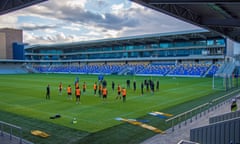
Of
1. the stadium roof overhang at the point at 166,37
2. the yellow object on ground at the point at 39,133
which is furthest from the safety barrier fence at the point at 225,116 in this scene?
the stadium roof overhang at the point at 166,37

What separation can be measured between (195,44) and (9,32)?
251 ft

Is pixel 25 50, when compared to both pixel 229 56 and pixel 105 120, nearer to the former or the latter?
pixel 229 56

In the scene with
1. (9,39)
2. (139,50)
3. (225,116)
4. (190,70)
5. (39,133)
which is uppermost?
(9,39)

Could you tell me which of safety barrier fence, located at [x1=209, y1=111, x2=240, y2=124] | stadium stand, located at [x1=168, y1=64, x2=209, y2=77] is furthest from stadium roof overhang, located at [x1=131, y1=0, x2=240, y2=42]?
stadium stand, located at [x1=168, y1=64, x2=209, y2=77]

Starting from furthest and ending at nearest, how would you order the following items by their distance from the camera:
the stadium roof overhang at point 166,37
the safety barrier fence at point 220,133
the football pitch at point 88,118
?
1. the stadium roof overhang at point 166,37
2. the football pitch at point 88,118
3. the safety barrier fence at point 220,133

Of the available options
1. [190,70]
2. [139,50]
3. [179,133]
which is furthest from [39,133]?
[139,50]

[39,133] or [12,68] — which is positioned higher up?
[12,68]

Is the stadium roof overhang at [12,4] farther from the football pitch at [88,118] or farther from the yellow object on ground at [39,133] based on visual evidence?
the yellow object on ground at [39,133]

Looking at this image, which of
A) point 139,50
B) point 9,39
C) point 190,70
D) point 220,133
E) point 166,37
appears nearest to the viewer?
point 220,133

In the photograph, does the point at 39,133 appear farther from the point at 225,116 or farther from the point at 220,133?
the point at 225,116

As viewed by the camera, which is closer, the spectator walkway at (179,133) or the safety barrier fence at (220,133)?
the safety barrier fence at (220,133)

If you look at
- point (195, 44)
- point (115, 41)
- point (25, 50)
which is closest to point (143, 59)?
point (115, 41)

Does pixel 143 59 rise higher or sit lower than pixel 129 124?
higher

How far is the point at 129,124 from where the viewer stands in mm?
14227
